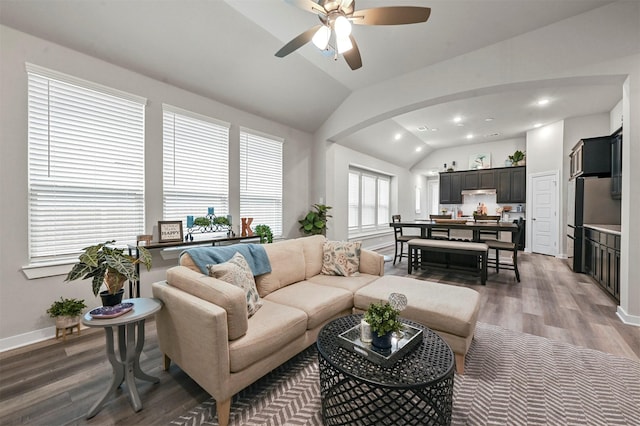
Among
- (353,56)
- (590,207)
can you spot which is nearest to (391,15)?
(353,56)

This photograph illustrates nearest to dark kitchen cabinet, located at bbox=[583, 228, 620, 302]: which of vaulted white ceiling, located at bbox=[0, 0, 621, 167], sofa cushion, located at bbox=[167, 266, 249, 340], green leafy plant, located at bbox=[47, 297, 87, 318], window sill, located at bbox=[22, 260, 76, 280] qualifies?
vaulted white ceiling, located at bbox=[0, 0, 621, 167]

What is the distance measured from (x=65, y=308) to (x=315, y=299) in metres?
2.44

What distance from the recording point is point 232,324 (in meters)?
1.55

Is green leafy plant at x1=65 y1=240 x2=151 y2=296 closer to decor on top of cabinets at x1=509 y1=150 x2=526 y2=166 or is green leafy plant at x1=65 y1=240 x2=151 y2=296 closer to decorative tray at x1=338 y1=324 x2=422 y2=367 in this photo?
decorative tray at x1=338 y1=324 x2=422 y2=367

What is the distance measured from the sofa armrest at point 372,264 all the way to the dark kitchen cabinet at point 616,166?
4044mm

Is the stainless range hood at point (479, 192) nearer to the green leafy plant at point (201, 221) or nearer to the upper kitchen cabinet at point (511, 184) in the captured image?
the upper kitchen cabinet at point (511, 184)

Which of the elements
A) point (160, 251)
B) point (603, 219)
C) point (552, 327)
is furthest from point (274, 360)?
point (603, 219)

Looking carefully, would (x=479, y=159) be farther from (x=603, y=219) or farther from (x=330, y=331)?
(x=330, y=331)

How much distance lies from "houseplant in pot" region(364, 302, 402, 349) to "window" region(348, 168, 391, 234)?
543cm

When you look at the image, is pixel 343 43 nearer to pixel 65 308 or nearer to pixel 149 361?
pixel 149 361

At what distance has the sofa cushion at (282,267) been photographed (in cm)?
245

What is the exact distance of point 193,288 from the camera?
1.75 m

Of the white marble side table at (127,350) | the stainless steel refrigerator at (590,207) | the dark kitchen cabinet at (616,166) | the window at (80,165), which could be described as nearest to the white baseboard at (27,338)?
the window at (80,165)

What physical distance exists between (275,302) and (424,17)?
2.55 metres
